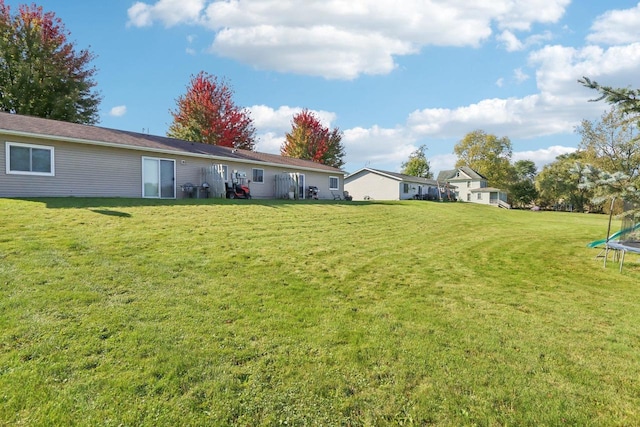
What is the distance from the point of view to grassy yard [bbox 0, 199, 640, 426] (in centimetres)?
256

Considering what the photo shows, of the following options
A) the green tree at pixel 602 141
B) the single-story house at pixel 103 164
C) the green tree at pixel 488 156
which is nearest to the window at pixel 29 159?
the single-story house at pixel 103 164

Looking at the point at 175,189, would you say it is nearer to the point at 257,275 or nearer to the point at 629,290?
the point at 257,275

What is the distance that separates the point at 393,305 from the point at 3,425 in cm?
389

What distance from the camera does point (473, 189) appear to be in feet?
170

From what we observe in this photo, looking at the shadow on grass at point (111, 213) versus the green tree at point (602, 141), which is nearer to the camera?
the shadow on grass at point (111, 213)

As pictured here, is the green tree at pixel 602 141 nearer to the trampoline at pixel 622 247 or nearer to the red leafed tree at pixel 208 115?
the trampoline at pixel 622 247

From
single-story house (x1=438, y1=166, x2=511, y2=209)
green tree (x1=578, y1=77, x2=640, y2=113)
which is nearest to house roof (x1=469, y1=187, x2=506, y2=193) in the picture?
single-story house (x1=438, y1=166, x2=511, y2=209)

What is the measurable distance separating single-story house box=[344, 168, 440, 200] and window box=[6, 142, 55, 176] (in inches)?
1098

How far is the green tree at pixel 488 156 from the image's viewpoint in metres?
56.7

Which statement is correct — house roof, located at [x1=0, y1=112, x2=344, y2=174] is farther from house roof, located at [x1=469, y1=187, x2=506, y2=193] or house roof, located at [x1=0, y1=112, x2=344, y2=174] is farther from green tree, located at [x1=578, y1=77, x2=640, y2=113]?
house roof, located at [x1=469, y1=187, x2=506, y2=193]

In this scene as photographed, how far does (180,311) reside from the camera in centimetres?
390

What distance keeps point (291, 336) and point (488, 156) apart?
6246 cm

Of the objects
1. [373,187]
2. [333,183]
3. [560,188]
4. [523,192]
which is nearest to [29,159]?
[333,183]

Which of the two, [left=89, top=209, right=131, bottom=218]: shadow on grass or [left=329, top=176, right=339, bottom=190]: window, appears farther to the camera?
[left=329, top=176, right=339, bottom=190]: window
